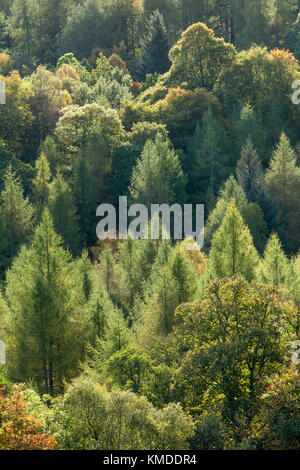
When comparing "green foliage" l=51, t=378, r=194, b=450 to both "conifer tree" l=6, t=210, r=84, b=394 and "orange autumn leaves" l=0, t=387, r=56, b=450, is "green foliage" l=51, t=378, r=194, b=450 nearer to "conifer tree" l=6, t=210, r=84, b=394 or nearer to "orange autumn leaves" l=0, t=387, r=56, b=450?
"orange autumn leaves" l=0, t=387, r=56, b=450

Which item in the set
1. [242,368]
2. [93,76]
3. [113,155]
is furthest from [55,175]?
[242,368]

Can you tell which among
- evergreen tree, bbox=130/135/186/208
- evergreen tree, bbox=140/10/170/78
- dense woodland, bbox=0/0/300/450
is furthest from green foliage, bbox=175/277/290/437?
evergreen tree, bbox=140/10/170/78

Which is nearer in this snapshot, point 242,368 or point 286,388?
point 286,388

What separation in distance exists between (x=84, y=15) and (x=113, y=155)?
132 feet

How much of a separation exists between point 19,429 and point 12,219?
41990mm

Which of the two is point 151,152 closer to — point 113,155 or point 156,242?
point 113,155

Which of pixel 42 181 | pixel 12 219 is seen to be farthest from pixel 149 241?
pixel 42 181

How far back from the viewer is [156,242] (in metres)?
55.6

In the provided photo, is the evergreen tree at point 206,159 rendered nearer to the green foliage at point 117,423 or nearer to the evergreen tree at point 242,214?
the evergreen tree at point 242,214

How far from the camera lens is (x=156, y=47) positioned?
98625 millimetres

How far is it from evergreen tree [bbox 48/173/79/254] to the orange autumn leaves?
3981cm

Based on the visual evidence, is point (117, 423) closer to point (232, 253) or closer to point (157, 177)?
point (232, 253)

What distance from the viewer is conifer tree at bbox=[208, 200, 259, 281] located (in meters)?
45.3

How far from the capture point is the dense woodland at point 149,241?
2625cm
